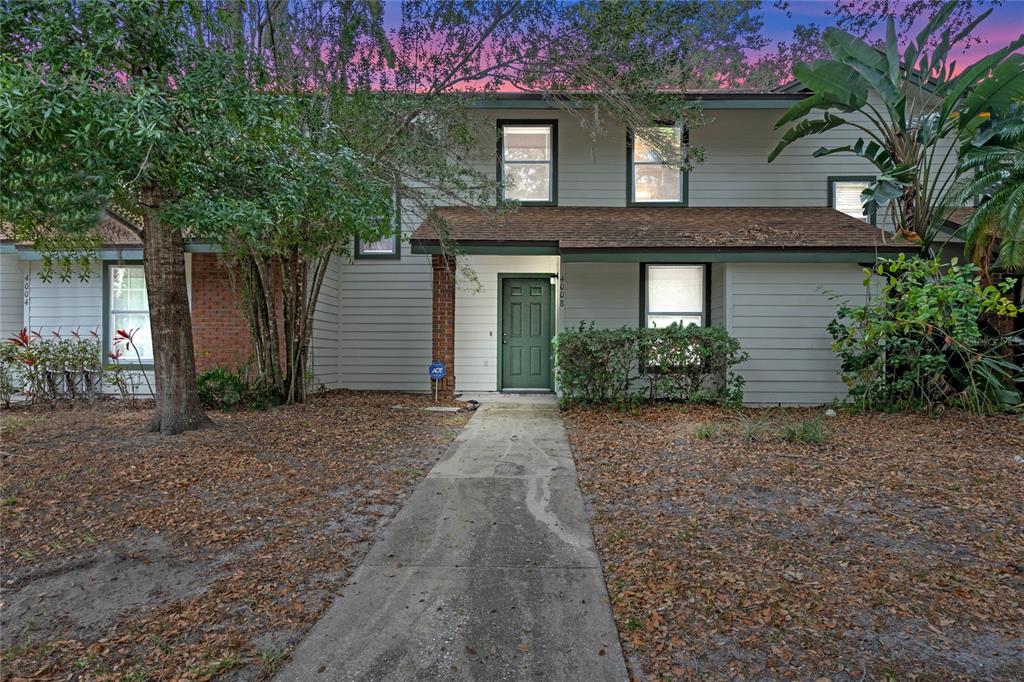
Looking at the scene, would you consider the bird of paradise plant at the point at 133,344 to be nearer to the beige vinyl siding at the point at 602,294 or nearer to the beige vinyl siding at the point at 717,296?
the beige vinyl siding at the point at 602,294

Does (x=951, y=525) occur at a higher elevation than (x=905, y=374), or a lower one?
lower

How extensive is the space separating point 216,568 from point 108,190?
306 centimetres

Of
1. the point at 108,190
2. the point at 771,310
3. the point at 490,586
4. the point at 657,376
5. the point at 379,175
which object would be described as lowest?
the point at 490,586

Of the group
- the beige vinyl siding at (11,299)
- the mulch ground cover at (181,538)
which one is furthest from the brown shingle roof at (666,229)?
the beige vinyl siding at (11,299)

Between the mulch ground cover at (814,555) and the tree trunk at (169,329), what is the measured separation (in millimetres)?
4631

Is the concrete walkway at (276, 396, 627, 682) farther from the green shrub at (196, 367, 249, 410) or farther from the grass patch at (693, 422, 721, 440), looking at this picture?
the green shrub at (196, 367, 249, 410)

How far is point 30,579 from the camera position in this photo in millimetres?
3002

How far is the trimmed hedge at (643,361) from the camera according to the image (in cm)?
822

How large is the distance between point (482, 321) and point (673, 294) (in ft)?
11.8

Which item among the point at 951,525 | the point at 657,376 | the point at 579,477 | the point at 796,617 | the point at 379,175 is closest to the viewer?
the point at 796,617

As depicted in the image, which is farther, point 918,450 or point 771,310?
point 771,310

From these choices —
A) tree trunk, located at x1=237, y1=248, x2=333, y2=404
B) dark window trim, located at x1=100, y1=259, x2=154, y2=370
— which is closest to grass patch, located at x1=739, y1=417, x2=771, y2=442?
tree trunk, located at x1=237, y1=248, x2=333, y2=404

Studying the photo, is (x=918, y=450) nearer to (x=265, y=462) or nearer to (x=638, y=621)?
(x=638, y=621)

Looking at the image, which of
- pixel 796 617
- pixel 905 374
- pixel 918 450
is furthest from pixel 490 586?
pixel 905 374
